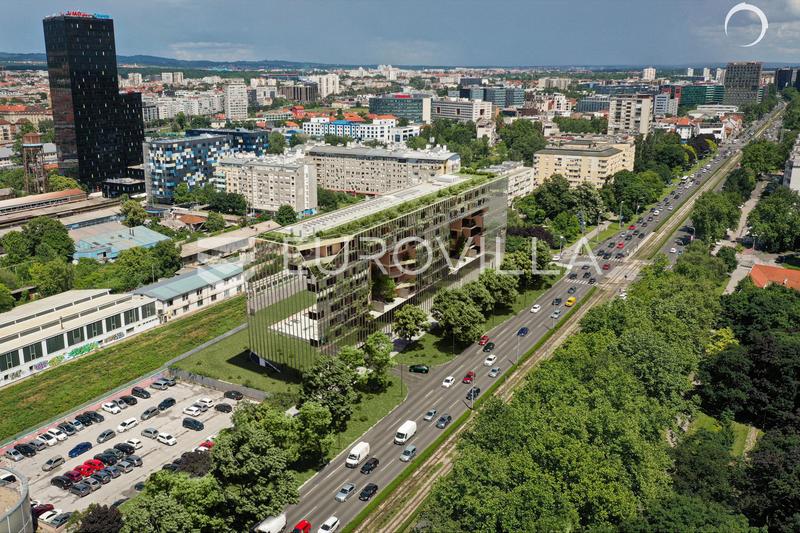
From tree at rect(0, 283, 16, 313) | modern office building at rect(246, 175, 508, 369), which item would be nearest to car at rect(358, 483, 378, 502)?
modern office building at rect(246, 175, 508, 369)

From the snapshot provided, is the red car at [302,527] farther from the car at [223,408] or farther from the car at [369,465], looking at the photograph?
the car at [223,408]

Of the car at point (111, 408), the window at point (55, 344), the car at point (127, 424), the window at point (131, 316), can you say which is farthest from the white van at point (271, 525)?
the window at point (131, 316)

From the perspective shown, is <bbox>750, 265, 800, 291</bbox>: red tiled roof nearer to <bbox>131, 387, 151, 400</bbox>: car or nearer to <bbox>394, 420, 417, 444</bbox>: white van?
<bbox>394, 420, 417, 444</bbox>: white van

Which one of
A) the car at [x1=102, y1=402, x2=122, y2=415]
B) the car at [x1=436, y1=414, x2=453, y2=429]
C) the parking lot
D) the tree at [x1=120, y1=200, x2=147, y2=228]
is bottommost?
the parking lot

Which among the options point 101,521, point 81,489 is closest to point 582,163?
point 81,489

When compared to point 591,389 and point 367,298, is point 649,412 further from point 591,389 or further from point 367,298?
point 367,298

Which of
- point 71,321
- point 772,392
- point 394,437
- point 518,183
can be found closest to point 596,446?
point 394,437
